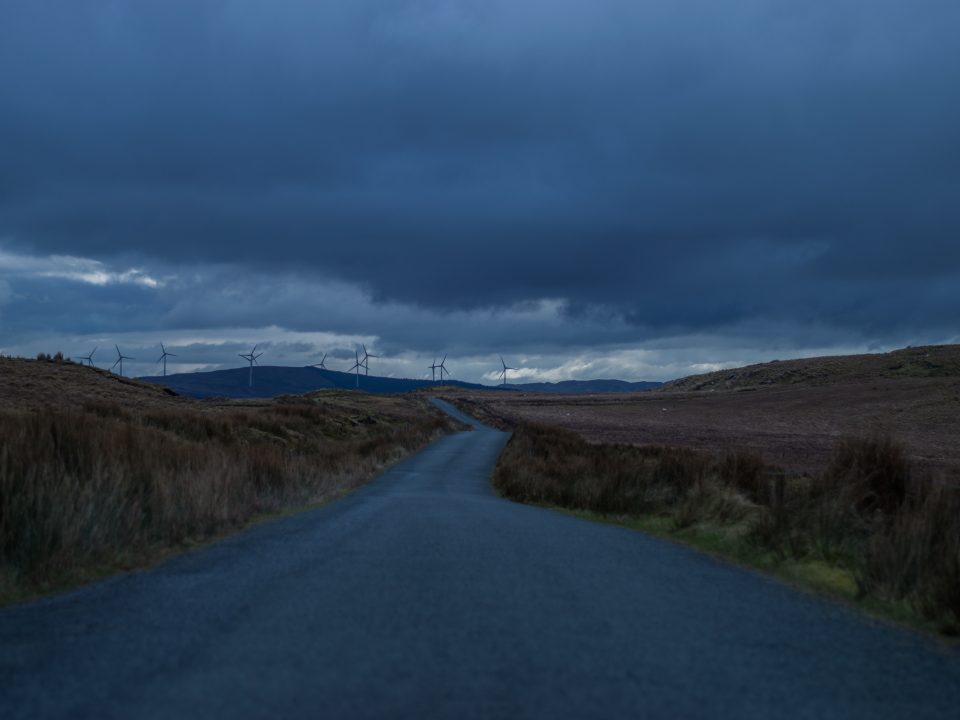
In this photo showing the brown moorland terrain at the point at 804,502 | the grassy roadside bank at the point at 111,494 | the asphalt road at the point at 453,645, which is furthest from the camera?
the grassy roadside bank at the point at 111,494

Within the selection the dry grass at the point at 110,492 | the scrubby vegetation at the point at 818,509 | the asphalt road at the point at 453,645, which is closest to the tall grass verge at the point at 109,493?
the dry grass at the point at 110,492

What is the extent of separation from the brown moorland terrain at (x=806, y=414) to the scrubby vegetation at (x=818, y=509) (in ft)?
5.51

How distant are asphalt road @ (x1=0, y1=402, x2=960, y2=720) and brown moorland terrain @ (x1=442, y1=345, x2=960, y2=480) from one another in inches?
348

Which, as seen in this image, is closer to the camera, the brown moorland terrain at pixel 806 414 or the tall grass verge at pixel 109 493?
the tall grass verge at pixel 109 493

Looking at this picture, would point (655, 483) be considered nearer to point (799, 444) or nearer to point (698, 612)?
point (698, 612)

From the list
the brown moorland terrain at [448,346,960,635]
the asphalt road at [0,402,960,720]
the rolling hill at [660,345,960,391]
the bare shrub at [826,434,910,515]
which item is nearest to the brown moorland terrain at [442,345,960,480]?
the rolling hill at [660,345,960,391]

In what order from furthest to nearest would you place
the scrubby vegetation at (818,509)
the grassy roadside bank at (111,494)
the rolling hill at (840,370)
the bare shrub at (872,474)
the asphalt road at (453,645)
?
the rolling hill at (840,370), the bare shrub at (872,474), the grassy roadside bank at (111,494), the scrubby vegetation at (818,509), the asphalt road at (453,645)

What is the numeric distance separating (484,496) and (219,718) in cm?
1918

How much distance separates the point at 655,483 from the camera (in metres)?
21.5

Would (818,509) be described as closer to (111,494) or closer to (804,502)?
(804,502)

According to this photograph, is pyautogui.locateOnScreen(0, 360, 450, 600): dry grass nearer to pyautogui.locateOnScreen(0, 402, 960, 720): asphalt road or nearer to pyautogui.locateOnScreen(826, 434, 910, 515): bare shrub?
pyautogui.locateOnScreen(0, 402, 960, 720): asphalt road

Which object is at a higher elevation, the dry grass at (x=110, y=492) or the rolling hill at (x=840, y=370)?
the rolling hill at (x=840, y=370)

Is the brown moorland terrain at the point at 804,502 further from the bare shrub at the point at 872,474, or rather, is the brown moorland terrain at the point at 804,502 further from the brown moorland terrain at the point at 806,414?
the brown moorland terrain at the point at 806,414

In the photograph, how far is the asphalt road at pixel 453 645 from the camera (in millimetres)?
5844
